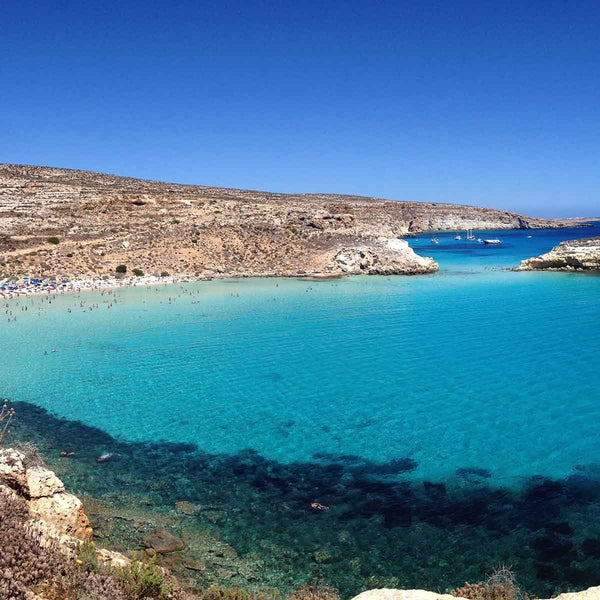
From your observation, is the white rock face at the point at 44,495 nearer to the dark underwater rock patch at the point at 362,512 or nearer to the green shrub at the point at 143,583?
the green shrub at the point at 143,583

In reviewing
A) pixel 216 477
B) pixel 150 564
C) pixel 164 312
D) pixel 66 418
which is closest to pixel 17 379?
pixel 66 418

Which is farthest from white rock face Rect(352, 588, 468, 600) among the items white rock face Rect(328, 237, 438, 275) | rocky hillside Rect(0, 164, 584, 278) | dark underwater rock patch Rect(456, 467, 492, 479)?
white rock face Rect(328, 237, 438, 275)

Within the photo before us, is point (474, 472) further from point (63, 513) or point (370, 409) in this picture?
point (63, 513)

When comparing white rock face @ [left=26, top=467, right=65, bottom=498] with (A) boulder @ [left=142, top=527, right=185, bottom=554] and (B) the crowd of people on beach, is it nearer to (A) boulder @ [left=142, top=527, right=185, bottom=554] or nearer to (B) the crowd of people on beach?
(A) boulder @ [left=142, top=527, right=185, bottom=554]

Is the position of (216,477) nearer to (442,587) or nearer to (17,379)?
(442,587)

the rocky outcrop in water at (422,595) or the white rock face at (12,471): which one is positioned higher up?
the white rock face at (12,471)

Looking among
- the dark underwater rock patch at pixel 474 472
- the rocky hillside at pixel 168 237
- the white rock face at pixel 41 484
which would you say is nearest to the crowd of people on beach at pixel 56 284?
the rocky hillside at pixel 168 237
